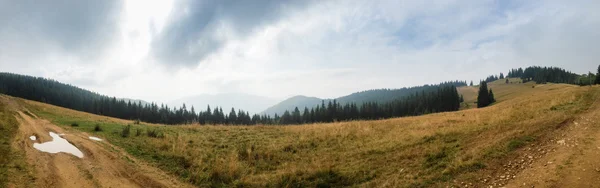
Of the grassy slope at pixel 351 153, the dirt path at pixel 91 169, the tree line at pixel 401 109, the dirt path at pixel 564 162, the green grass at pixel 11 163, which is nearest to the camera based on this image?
the dirt path at pixel 564 162

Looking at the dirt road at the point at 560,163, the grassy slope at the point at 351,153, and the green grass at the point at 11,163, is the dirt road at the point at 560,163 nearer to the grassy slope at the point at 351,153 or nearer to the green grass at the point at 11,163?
the grassy slope at the point at 351,153

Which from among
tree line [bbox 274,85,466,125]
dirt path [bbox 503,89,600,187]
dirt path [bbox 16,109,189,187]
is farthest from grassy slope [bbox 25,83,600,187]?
tree line [bbox 274,85,466,125]

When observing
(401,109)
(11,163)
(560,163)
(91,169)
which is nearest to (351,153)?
(560,163)

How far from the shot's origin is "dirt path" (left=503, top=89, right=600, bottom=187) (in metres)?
8.77

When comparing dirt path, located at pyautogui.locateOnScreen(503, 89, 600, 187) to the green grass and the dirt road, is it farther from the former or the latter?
the green grass

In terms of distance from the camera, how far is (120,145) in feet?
Answer: 58.1

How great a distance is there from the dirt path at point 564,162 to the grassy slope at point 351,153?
0.68 m

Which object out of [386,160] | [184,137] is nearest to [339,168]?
[386,160]

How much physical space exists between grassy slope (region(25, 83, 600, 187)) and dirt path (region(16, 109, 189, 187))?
1097 mm

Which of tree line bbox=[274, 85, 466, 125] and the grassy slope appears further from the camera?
tree line bbox=[274, 85, 466, 125]

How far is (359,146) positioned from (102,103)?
133 meters

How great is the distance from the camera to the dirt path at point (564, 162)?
28.8 feet

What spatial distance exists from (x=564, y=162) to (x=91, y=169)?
59.7 ft

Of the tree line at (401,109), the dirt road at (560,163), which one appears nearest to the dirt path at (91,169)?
the dirt road at (560,163)
